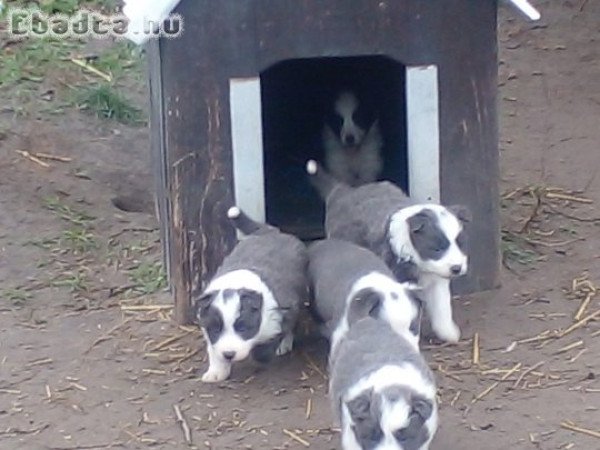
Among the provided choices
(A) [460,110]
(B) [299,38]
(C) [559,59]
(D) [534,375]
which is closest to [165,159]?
(B) [299,38]

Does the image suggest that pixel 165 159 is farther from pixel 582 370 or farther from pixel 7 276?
pixel 582 370

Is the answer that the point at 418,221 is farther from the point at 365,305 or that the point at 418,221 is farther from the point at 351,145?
the point at 351,145

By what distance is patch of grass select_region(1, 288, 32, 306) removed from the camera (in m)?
6.39

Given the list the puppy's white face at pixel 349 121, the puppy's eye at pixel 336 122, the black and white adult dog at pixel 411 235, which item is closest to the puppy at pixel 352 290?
the black and white adult dog at pixel 411 235

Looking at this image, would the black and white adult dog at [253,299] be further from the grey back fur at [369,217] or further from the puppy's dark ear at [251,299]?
the grey back fur at [369,217]

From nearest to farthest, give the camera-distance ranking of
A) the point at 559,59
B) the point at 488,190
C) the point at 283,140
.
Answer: the point at 488,190 < the point at 283,140 < the point at 559,59

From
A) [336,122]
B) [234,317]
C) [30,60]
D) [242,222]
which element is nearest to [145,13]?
[242,222]

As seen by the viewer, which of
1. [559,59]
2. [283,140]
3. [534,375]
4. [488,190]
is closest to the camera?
[534,375]

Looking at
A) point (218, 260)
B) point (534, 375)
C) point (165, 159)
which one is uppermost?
point (165, 159)

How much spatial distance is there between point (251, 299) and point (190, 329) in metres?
0.80

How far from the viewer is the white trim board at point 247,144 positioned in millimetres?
6023

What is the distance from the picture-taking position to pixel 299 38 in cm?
599

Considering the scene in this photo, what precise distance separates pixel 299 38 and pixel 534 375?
1.59 meters

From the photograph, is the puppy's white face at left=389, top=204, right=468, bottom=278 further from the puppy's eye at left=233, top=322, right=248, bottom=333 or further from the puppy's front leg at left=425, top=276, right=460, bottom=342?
the puppy's eye at left=233, top=322, right=248, bottom=333
